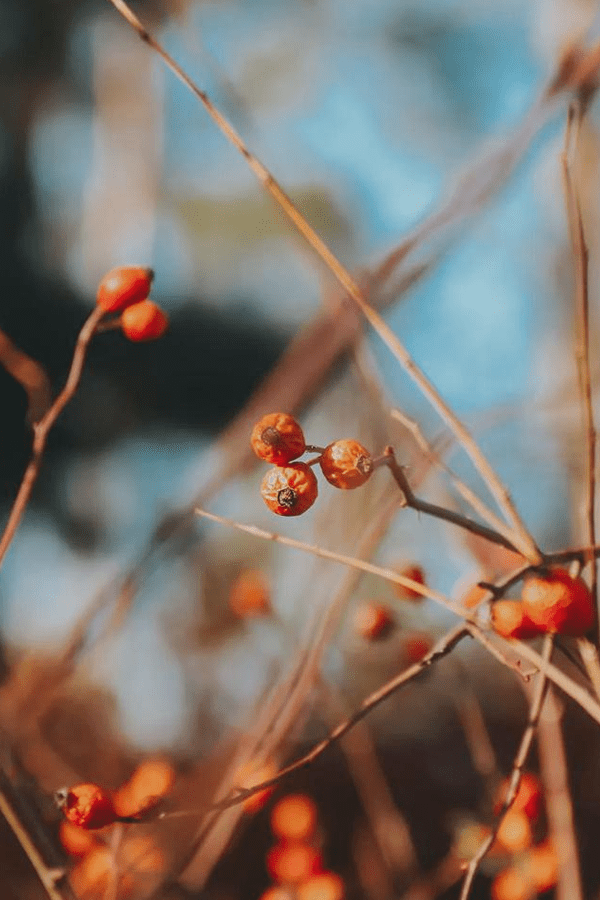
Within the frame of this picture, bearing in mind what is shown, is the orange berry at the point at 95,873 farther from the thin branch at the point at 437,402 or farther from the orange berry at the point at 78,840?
the thin branch at the point at 437,402

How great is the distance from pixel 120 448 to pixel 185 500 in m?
4.36


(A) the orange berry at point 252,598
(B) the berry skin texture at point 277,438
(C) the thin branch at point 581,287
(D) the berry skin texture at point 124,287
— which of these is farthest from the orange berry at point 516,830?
(D) the berry skin texture at point 124,287

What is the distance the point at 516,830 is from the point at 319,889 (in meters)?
0.28

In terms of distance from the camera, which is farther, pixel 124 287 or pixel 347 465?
pixel 124 287

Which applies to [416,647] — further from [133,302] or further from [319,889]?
[133,302]

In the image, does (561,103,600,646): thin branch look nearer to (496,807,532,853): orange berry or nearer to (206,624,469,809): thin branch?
(206,624,469,809): thin branch

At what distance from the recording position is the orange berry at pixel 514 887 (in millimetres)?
1043

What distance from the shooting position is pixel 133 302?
0.86m

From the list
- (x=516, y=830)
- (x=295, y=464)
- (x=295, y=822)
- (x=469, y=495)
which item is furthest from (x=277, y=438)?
(x=295, y=822)

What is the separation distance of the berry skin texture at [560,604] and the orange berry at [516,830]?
0.54m

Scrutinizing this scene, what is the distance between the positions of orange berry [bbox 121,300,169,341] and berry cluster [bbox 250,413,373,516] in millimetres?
296

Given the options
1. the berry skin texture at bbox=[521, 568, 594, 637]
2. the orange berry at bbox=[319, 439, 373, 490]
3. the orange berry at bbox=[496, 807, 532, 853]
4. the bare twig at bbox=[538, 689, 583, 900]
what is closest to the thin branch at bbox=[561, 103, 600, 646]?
the berry skin texture at bbox=[521, 568, 594, 637]

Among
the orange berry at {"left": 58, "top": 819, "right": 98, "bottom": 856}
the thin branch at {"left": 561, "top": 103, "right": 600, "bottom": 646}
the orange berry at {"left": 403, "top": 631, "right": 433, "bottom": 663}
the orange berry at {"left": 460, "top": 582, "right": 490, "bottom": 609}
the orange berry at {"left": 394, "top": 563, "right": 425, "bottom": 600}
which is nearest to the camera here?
the thin branch at {"left": 561, "top": 103, "right": 600, "bottom": 646}

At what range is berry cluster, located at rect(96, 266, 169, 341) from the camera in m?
0.85
